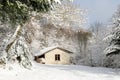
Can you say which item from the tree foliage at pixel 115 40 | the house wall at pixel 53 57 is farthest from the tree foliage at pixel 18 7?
the house wall at pixel 53 57

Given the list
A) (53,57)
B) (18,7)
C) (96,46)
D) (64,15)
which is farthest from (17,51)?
(96,46)

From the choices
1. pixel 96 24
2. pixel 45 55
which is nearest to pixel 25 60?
pixel 45 55

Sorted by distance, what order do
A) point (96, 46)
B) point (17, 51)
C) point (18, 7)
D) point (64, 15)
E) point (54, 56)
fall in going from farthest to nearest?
point (96, 46), point (54, 56), point (64, 15), point (17, 51), point (18, 7)

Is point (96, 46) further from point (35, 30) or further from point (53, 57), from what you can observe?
point (35, 30)

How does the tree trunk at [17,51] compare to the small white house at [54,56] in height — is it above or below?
below

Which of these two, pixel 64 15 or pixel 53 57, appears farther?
pixel 53 57

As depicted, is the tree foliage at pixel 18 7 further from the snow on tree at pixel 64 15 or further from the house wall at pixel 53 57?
the house wall at pixel 53 57

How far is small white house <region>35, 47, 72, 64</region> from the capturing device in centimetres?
4744

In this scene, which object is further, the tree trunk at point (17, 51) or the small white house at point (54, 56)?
the small white house at point (54, 56)

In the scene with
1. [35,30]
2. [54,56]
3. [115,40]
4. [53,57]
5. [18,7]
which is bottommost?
A: [18,7]

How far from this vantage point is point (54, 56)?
48.7 meters

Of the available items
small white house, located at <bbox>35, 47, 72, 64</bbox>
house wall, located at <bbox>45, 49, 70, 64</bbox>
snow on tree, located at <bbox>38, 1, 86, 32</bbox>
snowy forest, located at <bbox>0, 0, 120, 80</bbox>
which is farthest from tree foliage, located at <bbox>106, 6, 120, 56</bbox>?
house wall, located at <bbox>45, 49, 70, 64</bbox>

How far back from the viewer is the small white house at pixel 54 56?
156ft

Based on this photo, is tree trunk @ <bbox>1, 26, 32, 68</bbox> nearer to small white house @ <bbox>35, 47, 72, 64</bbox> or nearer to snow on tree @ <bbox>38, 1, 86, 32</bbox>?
snow on tree @ <bbox>38, 1, 86, 32</bbox>
